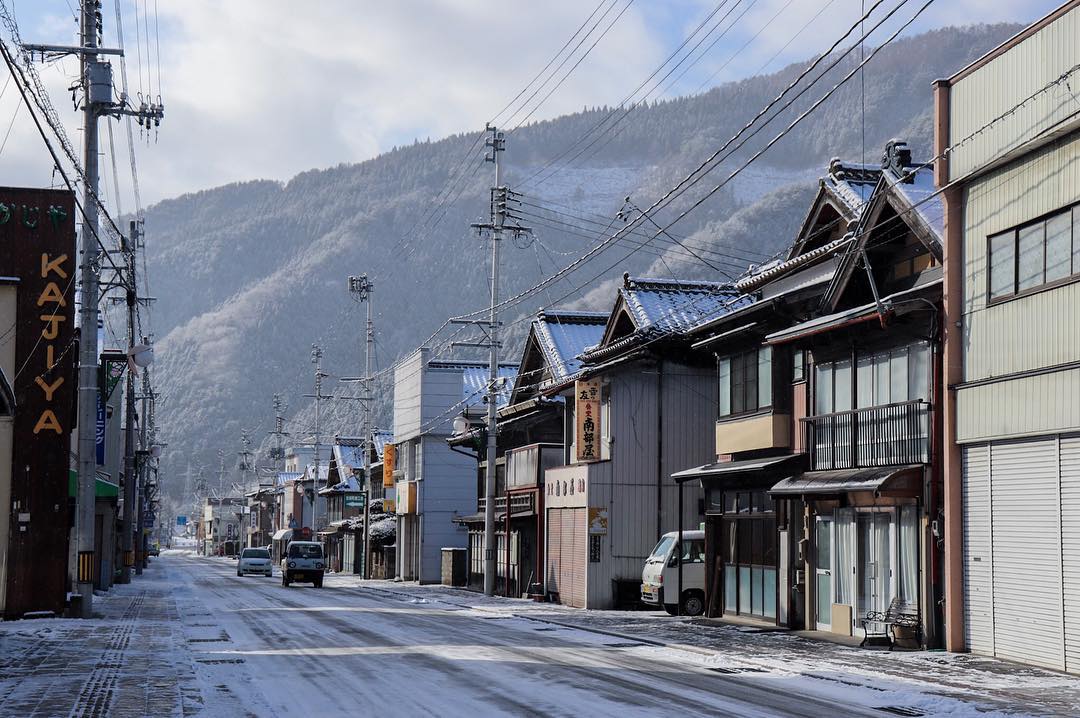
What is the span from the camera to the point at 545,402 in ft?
153

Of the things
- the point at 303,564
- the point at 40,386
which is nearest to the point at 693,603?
the point at 40,386

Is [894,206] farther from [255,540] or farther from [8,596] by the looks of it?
[255,540]

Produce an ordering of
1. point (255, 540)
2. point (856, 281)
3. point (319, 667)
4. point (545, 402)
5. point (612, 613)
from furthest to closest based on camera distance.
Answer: point (255, 540) < point (545, 402) < point (612, 613) < point (856, 281) < point (319, 667)

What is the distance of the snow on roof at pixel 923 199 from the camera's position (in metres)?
24.1

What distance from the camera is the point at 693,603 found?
1337 inches

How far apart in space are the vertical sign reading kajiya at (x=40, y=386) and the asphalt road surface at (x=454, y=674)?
12.6 ft

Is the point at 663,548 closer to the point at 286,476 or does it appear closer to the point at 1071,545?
the point at 1071,545

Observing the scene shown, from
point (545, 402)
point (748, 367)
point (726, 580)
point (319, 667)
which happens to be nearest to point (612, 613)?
point (726, 580)

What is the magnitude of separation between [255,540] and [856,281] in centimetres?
13493

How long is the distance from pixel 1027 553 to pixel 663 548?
14673mm

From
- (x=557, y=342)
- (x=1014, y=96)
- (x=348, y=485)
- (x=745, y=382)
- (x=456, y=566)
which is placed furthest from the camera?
(x=348, y=485)

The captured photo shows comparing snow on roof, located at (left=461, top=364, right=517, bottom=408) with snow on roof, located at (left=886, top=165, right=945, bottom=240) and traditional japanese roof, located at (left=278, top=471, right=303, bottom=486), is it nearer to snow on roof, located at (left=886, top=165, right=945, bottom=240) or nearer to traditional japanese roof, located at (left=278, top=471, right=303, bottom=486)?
snow on roof, located at (left=886, top=165, right=945, bottom=240)

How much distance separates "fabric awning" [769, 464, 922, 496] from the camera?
2377cm

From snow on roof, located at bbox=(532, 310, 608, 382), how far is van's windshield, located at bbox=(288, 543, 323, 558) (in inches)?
637
